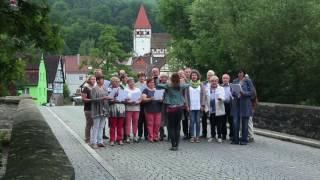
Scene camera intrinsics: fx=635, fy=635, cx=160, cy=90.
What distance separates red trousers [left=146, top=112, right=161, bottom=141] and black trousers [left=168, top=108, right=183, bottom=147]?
69.0 inches

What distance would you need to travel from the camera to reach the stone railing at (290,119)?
1716 cm

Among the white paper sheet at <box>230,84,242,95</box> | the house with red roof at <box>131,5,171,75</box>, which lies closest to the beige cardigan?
the white paper sheet at <box>230,84,242,95</box>

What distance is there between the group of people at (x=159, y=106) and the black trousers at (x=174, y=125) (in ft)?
1.41

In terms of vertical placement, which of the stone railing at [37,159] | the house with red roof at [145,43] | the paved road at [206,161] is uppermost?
the house with red roof at [145,43]

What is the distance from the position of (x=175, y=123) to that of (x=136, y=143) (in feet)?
5.99

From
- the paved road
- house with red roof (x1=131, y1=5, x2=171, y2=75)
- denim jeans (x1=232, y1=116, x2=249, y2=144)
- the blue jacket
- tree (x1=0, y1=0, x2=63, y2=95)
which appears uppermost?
house with red roof (x1=131, y1=5, x2=171, y2=75)

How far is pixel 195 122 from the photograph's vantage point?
16125mm

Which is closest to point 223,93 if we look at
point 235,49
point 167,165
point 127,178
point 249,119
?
point 249,119

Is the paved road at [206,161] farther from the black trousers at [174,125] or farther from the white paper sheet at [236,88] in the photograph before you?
the white paper sheet at [236,88]

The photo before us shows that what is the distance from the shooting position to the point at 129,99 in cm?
1591

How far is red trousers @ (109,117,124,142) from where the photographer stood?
1555 centimetres

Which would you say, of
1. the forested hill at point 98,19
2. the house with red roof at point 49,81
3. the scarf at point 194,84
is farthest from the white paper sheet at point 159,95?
the forested hill at point 98,19

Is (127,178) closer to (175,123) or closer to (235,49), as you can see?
(175,123)

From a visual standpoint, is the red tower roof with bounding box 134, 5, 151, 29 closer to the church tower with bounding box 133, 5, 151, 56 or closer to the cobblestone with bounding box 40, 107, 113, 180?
the church tower with bounding box 133, 5, 151, 56
